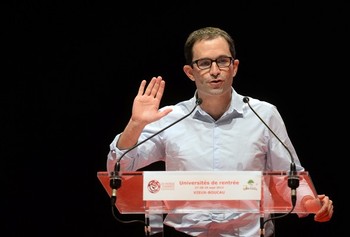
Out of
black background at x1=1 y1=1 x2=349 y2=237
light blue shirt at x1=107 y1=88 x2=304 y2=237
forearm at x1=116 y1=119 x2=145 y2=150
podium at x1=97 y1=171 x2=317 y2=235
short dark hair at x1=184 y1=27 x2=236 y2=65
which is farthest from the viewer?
black background at x1=1 y1=1 x2=349 y2=237

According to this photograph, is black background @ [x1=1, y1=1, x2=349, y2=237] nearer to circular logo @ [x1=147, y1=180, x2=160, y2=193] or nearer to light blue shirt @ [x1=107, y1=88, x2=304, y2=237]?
light blue shirt @ [x1=107, y1=88, x2=304, y2=237]

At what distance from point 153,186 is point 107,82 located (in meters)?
1.77

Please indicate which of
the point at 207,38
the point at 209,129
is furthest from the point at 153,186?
the point at 207,38

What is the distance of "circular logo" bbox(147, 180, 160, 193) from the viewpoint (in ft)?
5.97

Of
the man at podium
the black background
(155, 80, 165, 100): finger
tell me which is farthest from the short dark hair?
the black background

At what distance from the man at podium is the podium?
12.0 inches

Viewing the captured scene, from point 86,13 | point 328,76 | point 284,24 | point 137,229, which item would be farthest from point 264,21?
point 137,229

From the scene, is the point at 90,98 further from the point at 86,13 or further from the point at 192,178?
the point at 192,178

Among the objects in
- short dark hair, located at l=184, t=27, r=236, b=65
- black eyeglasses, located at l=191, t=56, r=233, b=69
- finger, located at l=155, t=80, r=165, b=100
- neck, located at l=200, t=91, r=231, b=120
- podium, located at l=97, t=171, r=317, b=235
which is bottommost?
podium, located at l=97, t=171, r=317, b=235

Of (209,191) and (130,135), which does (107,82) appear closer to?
(130,135)

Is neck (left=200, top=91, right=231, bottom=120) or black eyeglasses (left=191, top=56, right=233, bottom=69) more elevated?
black eyeglasses (left=191, top=56, right=233, bottom=69)

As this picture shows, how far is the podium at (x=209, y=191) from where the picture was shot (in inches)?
71.1

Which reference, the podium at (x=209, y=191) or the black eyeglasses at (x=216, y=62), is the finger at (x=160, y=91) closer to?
the black eyeglasses at (x=216, y=62)

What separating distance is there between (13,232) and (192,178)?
1846 mm
